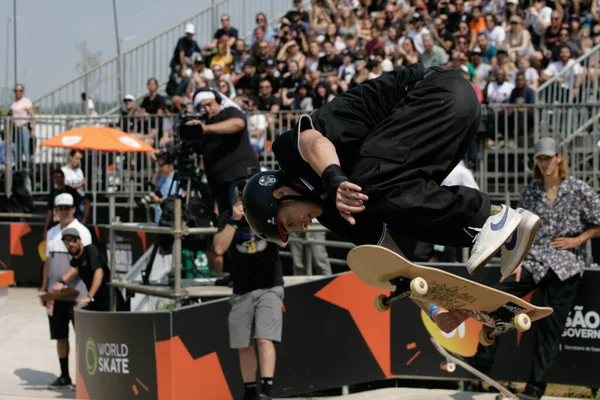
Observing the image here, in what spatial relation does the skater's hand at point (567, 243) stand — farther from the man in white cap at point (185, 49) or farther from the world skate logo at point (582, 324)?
the man in white cap at point (185, 49)

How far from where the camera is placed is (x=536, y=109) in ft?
36.8

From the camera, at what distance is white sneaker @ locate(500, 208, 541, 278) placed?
15.6 ft

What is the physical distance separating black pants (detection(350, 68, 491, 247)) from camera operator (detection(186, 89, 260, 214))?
13.5ft

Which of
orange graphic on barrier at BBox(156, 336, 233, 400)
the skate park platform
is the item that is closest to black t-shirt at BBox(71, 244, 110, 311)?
the skate park platform

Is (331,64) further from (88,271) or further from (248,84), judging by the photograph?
(88,271)

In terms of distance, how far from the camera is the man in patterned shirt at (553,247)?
779 cm

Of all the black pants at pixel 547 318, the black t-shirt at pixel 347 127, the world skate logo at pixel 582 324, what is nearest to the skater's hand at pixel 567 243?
the black pants at pixel 547 318

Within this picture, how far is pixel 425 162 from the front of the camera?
15.3ft

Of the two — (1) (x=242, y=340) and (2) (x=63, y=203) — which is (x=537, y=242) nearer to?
(1) (x=242, y=340)

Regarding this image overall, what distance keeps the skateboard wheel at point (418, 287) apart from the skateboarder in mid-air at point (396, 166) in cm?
24

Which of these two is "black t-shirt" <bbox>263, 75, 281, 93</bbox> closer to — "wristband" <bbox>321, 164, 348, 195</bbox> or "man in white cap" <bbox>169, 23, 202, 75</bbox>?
"man in white cap" <bbox>169, 23, 202, 75</bbox>

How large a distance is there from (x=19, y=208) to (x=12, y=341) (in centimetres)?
483

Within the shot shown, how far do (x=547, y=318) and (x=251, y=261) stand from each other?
2515 mm

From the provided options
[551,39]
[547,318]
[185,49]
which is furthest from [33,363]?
[551,39]
